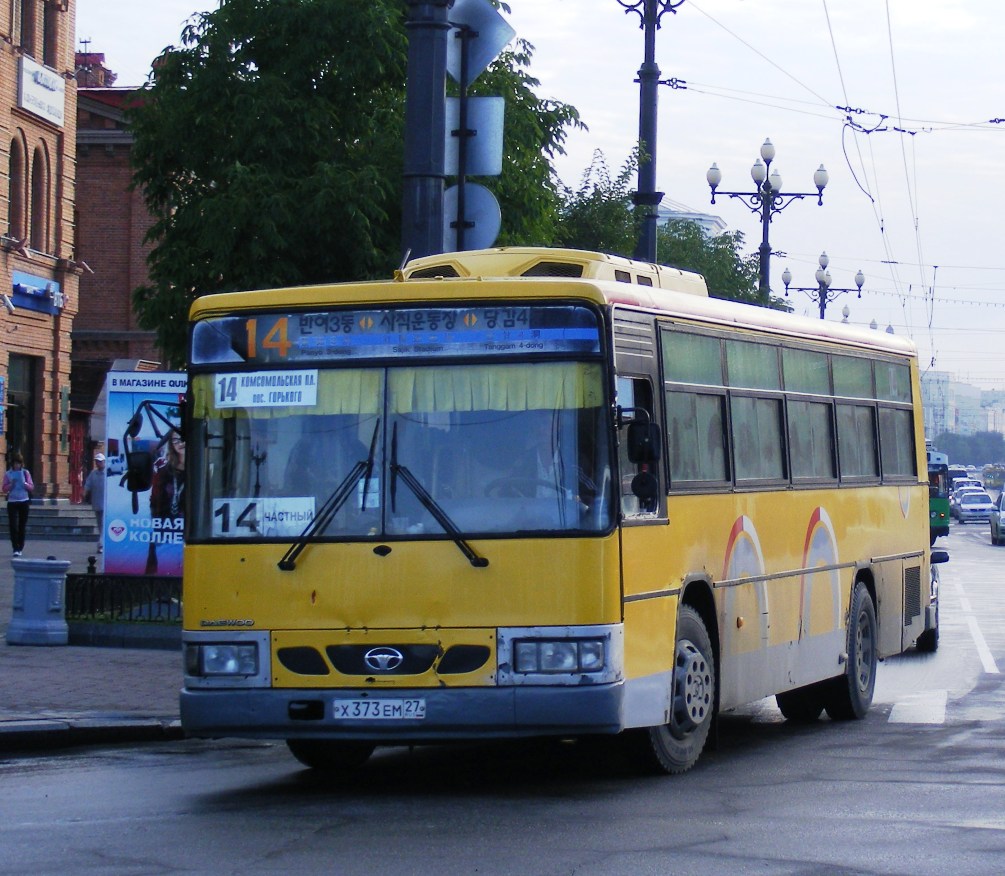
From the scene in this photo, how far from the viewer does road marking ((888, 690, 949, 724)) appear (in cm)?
1311

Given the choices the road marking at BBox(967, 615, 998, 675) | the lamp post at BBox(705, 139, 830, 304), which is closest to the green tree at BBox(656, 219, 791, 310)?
the lamp post at BBox(705, 139, 830, 304)

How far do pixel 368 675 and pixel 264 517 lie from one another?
938mm

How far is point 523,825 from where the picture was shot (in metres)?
8.27

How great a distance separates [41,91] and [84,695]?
29.7m

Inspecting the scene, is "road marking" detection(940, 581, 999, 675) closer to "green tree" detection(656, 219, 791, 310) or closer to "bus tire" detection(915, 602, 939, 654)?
"bus tire" detection(915, 602, 939, 654)

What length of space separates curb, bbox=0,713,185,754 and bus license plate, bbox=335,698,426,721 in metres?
2.69

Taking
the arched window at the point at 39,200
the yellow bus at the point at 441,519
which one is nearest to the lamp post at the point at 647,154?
the yellow bus at the point at 441,519

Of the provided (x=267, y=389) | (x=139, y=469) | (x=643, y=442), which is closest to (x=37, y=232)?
(x=139, y=469)

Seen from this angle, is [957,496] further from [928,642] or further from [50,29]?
[928,642]

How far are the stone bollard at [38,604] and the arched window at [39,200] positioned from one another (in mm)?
25534

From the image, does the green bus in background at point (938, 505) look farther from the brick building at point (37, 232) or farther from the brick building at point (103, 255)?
the brick building at point (103, 255)

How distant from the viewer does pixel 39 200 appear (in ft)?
136

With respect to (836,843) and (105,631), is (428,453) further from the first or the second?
(105,631)

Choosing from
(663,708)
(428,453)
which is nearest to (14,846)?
(428,453)
